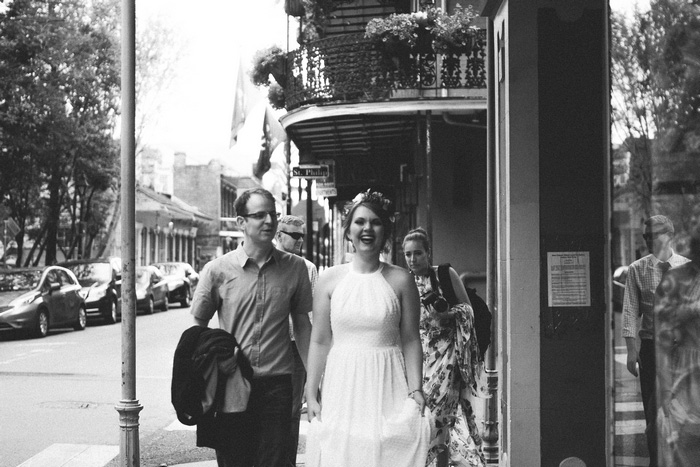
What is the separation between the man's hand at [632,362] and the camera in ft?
18.9

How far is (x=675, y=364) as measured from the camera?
4.30 m

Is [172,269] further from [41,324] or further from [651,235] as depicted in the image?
[651,235]

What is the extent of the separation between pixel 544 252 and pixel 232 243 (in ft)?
277

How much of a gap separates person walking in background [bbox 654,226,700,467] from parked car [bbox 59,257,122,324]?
76.5 feet

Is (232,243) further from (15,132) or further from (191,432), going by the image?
(191,432)

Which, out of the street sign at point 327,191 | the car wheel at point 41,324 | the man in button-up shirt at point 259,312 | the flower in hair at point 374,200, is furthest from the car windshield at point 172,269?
the flower in hair at point 374,200

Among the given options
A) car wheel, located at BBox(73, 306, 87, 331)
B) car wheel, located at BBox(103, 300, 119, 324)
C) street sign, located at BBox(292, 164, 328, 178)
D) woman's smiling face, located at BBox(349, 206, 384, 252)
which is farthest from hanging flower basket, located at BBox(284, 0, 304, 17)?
woman's smiling face, located at BBox(349, 206, 384, 252)

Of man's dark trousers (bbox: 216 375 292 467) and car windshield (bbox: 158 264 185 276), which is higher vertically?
car windshield (bbox: 158 264 185 276)

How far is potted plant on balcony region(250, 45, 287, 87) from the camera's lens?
17.7 metres

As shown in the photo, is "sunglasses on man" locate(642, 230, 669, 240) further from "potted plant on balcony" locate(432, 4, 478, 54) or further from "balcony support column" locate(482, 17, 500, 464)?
"potted plant on balcony" locate(432, 4, 478, 54)

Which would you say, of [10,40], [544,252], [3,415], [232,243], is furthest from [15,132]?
[232,243]

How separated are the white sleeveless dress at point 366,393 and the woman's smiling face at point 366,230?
16 cm

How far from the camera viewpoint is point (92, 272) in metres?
28.1

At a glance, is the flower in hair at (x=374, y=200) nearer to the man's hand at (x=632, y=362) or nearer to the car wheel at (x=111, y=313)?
the man's hand at (x=632, y=362)
